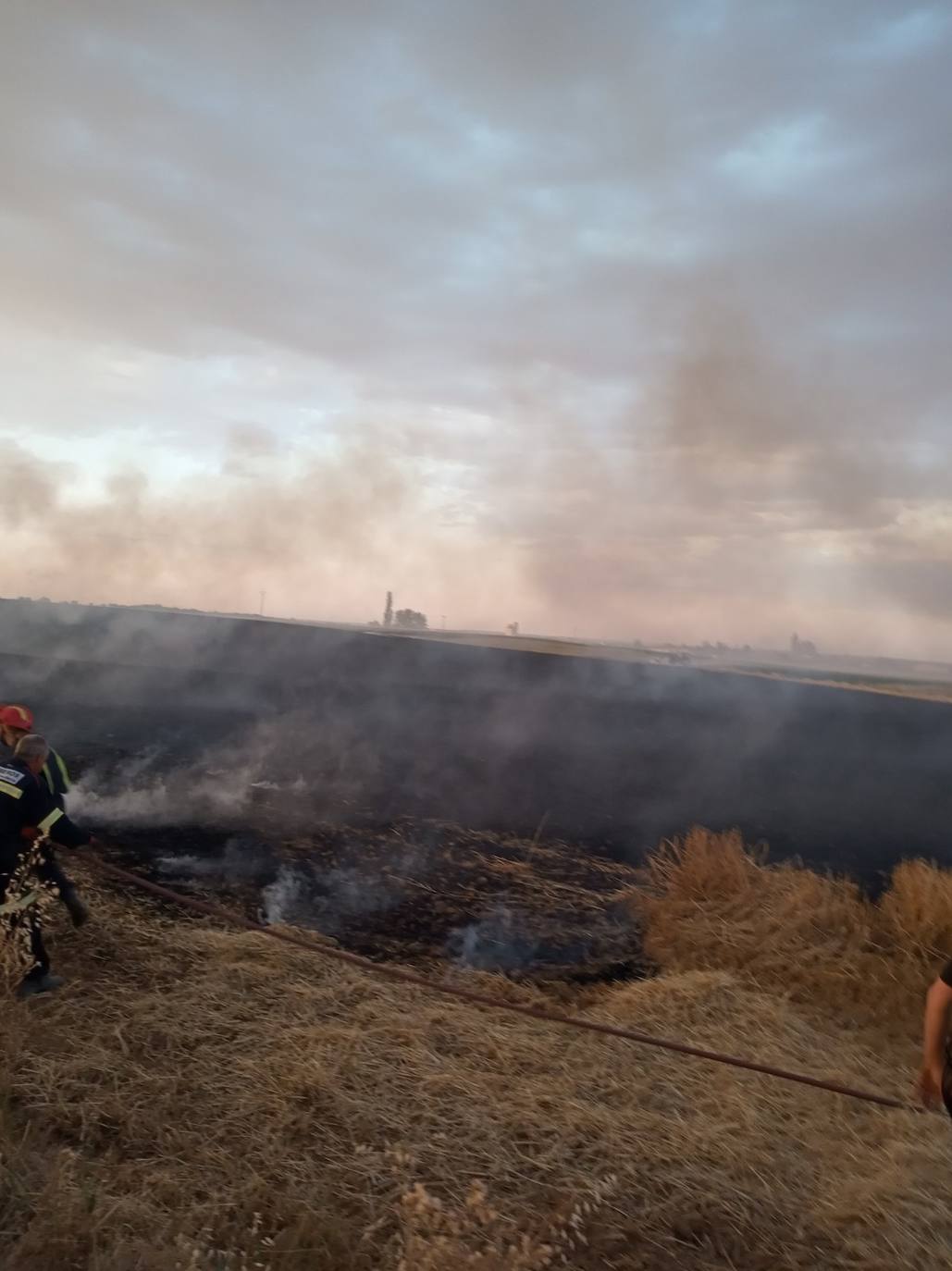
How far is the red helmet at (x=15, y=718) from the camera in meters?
5.97

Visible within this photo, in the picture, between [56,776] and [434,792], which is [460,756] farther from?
[56,776]

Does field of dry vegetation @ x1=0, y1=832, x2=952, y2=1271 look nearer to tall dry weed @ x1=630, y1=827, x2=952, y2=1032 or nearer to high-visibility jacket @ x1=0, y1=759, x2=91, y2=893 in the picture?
tall dry weed @ x1=630, y1=827, x2=952, y2=1032

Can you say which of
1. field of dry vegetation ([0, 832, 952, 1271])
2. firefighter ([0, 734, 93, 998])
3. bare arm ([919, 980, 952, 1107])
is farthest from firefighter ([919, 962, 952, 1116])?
firefighter ([0, 734, 93, 998])

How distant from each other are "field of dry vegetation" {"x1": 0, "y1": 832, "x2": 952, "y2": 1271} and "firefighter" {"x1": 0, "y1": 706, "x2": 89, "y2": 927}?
433 millimetres

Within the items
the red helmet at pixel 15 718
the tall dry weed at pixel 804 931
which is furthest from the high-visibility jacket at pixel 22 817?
the tall dry weed at pixel 804 931

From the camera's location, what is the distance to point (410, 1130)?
4.64 meters

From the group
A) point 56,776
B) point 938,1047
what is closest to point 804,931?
point 938,1047

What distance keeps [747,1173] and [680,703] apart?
65.9m

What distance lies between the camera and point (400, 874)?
11.8 m

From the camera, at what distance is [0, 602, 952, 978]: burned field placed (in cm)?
1033

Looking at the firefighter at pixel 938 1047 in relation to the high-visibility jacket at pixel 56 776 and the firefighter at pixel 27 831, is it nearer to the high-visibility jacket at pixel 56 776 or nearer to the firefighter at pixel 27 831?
the firefighter at pixel 27 831

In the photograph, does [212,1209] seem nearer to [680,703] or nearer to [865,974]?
[865,974]

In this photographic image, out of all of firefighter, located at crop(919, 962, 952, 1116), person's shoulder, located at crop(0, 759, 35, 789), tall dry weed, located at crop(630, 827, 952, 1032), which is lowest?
→ tall dry weed, located at crop(630, 827, 952, 1032)

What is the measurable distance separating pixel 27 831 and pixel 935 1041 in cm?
528
